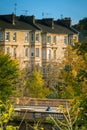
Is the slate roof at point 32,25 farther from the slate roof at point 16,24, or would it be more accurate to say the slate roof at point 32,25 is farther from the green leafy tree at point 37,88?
the green leafy tree at point 37,88

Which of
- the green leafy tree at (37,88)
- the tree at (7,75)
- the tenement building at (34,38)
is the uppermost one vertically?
the tenement building at (34,38)

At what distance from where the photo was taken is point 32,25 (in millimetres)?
70000

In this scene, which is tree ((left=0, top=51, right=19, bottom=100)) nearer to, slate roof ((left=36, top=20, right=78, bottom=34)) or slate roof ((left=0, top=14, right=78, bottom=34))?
slate roof ((left=0, top=14, right=78, bottom=34))

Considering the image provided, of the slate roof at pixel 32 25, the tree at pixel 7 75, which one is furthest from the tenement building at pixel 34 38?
the tree at pixel 7 75

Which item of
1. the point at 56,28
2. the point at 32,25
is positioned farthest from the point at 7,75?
the point at 56,28

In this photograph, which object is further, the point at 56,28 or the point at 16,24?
the point at 56,28

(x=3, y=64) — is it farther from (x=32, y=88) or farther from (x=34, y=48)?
(x=34, y=48)

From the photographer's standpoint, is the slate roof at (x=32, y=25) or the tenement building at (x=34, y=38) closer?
the tenement building at (x=34, y=38)

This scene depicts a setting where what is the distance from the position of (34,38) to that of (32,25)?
1.83 meters

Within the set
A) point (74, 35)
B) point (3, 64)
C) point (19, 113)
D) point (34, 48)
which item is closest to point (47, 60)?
point (34, 48)

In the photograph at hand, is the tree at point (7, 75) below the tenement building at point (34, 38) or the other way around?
below

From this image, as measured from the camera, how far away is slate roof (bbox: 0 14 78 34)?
67.4m

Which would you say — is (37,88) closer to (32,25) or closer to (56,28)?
(32,25)

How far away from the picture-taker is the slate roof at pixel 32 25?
→ 67438mm
